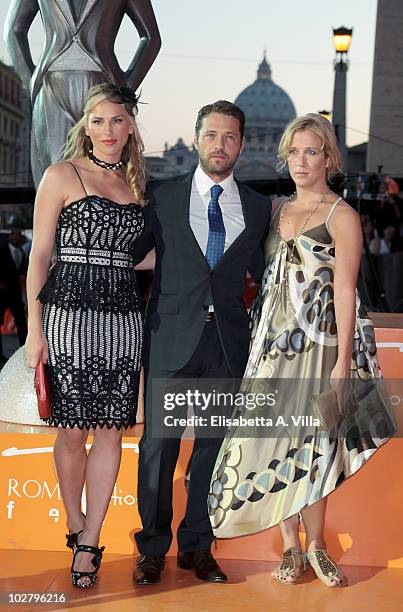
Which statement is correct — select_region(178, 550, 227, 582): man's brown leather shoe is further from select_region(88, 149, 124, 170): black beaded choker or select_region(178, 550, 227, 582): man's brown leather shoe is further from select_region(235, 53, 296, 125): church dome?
select_region(235, 53, 296, 125): church dome

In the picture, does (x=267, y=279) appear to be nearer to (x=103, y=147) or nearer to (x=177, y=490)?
(x=103, y=147)

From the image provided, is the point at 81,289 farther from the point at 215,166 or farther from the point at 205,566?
the point at 205,566

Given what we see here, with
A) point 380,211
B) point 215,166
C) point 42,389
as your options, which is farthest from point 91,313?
point 380,211

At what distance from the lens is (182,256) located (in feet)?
12.7

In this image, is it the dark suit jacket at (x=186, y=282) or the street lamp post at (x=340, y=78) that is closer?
the dark suit jacket at (x=186, y=282)

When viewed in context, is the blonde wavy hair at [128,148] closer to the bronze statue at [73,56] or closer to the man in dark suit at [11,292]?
the bronze statue at [73,56]

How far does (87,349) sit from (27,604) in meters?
0.94

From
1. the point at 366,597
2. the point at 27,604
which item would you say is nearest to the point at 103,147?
the point at 27,604

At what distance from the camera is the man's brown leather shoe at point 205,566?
4.03 m

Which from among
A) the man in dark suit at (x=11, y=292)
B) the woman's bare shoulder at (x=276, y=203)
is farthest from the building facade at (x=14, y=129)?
the woman's bare shoulder at (x=276, y=203)

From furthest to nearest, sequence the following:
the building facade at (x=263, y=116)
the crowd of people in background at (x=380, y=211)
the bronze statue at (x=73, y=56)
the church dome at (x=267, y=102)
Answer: the church dome at (x=267, y=102), the building facade at (x=263, y=116), the crowd of people in background at (x=380, y=211), the bronze statue at (x=73, y=56)

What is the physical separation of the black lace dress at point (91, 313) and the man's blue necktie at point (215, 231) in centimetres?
26

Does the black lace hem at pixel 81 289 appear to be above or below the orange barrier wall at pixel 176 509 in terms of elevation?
above

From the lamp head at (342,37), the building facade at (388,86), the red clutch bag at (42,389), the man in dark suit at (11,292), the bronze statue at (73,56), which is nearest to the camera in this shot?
the red clutch bag at (42,389)
